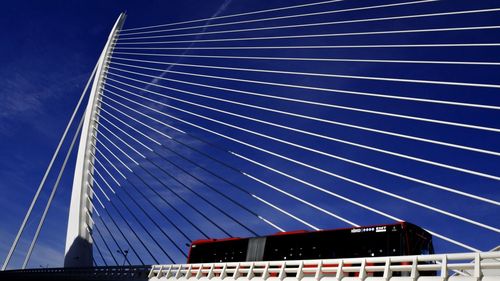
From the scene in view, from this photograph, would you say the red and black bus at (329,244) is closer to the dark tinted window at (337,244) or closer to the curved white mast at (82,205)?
the dark tinted window at (337,244)

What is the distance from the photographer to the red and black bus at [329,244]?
13461 mm

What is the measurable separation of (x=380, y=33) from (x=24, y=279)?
23432 millimetres

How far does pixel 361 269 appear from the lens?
1120 cm

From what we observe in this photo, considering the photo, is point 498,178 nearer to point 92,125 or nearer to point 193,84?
point 193,84

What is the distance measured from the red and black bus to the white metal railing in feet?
1.83

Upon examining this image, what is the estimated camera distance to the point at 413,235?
13.6 m

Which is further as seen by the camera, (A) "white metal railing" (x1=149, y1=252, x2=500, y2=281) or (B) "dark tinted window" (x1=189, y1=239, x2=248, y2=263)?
(B) "dark tinted window" (x1=189, y1=239, x2=248, y2=263)

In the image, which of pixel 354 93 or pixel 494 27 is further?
pixel 354 93

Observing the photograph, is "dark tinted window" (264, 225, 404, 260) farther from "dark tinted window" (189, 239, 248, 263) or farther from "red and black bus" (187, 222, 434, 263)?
"dark tinted window" (189, 239, 248, 263)

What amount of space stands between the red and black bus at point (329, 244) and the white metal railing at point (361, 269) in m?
0.56

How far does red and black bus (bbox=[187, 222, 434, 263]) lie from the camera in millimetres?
13461

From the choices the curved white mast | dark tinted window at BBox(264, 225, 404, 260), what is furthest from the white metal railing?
the curved white mast

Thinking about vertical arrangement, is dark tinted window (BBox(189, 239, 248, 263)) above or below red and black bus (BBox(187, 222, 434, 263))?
below

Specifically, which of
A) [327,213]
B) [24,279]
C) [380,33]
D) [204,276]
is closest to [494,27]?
[380,33]
